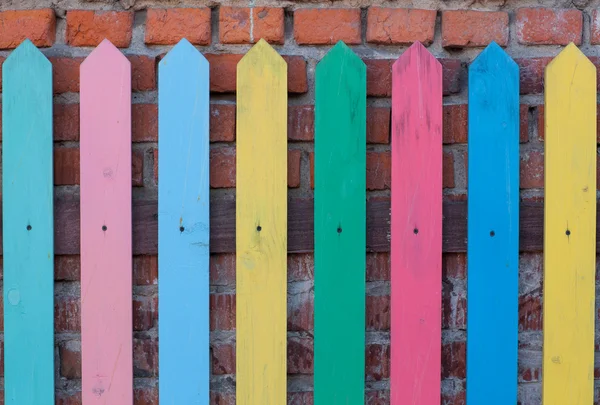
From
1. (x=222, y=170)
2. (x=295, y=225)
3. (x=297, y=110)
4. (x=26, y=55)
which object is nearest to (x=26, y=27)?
(x=26, y=55)

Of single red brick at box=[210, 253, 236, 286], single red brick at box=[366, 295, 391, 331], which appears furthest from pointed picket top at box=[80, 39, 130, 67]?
single red brick at box=[366, 295, 391, 331]

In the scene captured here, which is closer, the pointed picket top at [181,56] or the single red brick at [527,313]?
the pointed picket top at [181,56]

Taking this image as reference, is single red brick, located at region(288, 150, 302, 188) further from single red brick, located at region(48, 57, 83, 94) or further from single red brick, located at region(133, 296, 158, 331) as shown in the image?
single red brick, located at region(48, 57, 83, 94)

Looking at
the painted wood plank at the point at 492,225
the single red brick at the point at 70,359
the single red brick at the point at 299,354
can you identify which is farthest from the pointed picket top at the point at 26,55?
the painted wood plank at the point at 492,225

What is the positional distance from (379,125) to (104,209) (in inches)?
28.4

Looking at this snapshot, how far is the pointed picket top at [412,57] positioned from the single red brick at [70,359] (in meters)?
1.07

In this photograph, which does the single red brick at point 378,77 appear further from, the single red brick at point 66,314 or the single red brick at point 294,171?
the single red brick at point 66,314

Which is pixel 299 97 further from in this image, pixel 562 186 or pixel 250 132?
pixel 562 186

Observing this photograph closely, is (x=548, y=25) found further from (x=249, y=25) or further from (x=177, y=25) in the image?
(x=177, y=25)

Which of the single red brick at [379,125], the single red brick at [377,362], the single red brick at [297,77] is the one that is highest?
the single red brick at [297,77]

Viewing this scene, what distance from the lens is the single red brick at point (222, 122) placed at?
1568mm

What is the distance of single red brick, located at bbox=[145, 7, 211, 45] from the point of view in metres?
1.57

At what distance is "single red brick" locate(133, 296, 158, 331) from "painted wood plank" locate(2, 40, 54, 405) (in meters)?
0.21

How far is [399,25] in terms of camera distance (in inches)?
62.8
